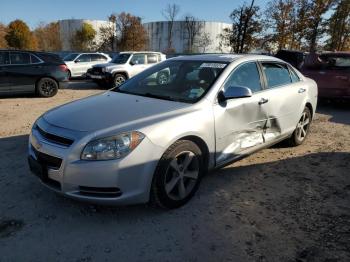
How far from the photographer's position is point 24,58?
1155 cm

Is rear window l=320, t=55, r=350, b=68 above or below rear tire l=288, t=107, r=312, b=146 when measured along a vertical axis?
above

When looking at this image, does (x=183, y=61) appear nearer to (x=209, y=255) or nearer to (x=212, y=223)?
(x=212, y=223)

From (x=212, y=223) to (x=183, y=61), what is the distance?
232 centimetres

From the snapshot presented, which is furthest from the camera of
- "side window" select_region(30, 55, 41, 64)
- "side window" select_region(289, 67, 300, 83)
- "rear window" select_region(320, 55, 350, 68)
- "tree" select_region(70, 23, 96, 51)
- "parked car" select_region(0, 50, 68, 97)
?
"tree" select_region(70, 23, 96, 51)

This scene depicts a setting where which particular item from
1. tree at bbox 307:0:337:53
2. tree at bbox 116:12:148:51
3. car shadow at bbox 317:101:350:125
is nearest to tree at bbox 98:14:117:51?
tree at bbox 116:12:148:51

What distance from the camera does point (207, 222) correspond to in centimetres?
366

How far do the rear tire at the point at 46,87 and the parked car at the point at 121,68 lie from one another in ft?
10.1

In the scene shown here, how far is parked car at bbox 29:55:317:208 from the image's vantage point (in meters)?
3.35

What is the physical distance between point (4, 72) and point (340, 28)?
87.4 ft

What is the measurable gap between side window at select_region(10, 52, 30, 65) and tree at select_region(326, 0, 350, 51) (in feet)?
83.2

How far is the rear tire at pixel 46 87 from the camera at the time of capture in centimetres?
1185

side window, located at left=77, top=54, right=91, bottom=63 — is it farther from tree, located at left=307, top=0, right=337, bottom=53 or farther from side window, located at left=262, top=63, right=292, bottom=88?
tree, located at left=307, top=0, right=337, bottom=53

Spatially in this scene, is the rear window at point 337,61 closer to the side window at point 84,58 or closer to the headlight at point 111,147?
the headlight at point 111,147

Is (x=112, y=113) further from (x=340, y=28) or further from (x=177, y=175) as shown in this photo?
(x=340, y=28)
